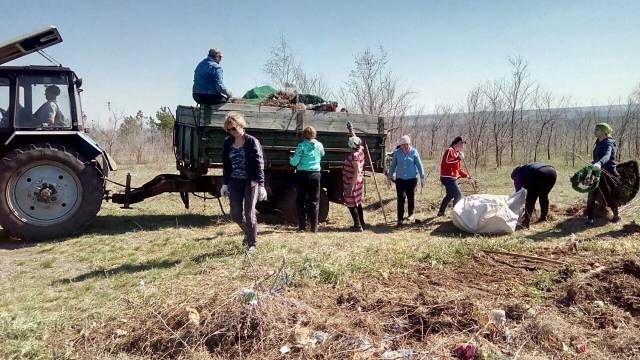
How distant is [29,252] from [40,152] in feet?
4.57

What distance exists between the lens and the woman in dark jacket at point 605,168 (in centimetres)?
754

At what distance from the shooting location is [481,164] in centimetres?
2052

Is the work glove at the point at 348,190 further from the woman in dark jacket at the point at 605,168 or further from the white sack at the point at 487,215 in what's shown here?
the woman in dark jacket at the point at 605,168

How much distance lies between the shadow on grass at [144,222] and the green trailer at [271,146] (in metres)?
0.45

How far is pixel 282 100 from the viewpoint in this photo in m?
8.19

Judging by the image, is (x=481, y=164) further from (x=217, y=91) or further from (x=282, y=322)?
(x=282, y=322)

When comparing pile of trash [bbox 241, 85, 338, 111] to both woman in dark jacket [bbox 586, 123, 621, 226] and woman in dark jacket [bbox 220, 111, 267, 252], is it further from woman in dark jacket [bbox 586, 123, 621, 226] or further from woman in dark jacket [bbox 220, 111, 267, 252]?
woman in dark jacket [bbox 586, 123, 621, 226]

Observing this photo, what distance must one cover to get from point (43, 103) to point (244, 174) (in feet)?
11.5

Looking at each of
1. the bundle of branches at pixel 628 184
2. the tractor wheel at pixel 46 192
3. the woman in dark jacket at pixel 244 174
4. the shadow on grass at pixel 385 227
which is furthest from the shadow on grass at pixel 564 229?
the tractor wheel at pixel 46 192

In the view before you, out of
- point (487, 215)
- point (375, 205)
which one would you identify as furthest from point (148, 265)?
point (375, 205)

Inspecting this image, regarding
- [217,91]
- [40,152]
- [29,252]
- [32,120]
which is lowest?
[29,252]

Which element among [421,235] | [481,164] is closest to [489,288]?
[421,235]

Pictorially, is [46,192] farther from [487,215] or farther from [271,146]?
[487,215]

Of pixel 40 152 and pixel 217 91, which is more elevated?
pixel 217 91
